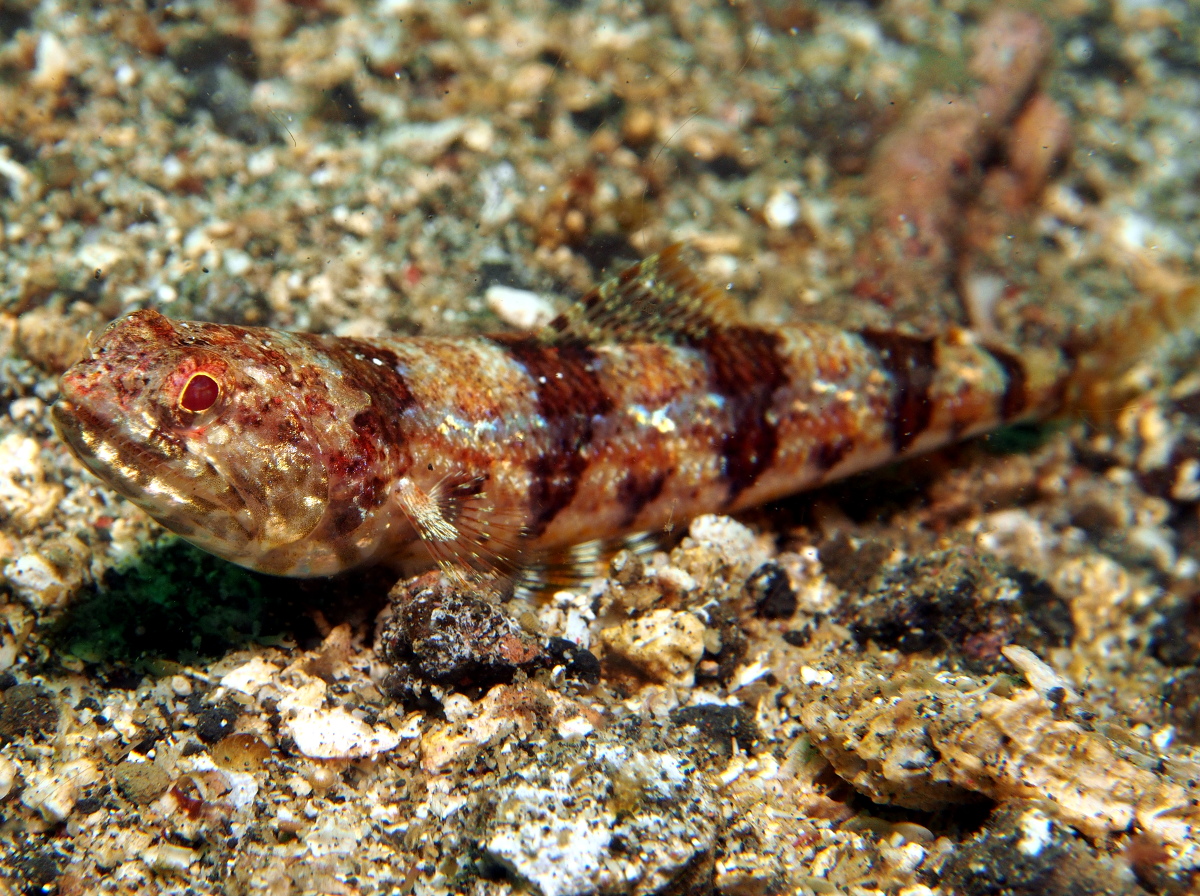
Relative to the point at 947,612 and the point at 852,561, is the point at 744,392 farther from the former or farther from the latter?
the point at 947,612

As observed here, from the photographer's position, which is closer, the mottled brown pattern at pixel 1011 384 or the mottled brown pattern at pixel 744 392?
the mottled brown pattern at pixel 744 392

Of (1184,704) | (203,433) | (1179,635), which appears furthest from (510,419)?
(1179,635)

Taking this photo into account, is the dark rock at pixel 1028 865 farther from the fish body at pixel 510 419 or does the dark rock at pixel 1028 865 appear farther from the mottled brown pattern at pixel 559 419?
the mottled brown pattern at pixel 559 419

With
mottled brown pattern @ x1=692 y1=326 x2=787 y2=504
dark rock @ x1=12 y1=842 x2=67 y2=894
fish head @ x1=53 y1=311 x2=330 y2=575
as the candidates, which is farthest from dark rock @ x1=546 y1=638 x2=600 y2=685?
dark rock @ x1=12 y1=842 x2=67 y2=894

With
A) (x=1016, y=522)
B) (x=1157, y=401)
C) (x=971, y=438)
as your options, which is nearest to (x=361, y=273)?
(x=971, y=438)

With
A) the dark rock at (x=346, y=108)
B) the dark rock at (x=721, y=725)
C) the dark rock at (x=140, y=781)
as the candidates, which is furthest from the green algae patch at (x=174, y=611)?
the dark rock at (x=346, y=108)

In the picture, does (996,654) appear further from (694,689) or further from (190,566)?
(190,566)
